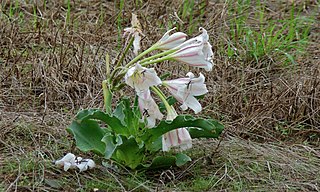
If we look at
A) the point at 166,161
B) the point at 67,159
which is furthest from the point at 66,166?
the point at 166,161

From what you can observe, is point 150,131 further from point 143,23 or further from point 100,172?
point 143,23

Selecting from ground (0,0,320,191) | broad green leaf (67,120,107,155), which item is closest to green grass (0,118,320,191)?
ground (0,0,320,191)

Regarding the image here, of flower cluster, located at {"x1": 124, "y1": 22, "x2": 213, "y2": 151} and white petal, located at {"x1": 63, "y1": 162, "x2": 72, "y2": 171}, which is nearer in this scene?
flower cluster, located at {"x1": 124, "y1": 22, "x2": 213, "y2": 151}

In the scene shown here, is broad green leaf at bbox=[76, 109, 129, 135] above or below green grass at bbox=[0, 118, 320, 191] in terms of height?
above

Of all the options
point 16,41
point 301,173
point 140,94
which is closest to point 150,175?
point 140,94

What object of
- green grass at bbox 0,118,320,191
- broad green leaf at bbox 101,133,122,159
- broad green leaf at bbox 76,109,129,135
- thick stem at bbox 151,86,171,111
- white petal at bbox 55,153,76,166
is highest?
thick stem at bbox 151,86,171,111

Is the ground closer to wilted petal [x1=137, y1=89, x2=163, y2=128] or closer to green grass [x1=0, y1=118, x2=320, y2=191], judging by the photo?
green grass [x1=0, y1=118, x2=320, y2=191]

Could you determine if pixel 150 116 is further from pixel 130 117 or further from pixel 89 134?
pixel 89 134
